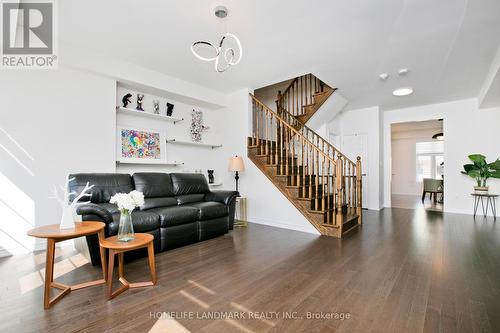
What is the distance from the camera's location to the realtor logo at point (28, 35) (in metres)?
2.65

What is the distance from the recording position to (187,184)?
13.9 feet

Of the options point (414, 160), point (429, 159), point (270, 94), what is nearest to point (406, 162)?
point (414, 160)

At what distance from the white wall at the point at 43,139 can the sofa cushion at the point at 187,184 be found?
1.05 m

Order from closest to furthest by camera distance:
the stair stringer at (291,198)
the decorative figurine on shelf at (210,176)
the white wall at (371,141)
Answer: the stair stringer at (291,198)
the decorative figurine on shelf at (210,176)
the white wall at (371,141)

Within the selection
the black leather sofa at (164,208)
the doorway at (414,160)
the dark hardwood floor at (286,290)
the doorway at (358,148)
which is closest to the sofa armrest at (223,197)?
the black leather sofa at (164,208)

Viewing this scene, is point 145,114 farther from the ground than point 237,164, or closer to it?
farther from the ground

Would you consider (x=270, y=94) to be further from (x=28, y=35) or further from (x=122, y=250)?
(x=122, y=250)

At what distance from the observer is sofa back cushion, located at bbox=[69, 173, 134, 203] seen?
10.2 ft

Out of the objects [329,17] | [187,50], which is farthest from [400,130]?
[187,50]

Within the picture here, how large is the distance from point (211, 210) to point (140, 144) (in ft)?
6.25

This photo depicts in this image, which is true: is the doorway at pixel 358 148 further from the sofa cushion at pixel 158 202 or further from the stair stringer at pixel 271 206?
the sofa cushion at pixel 158 202

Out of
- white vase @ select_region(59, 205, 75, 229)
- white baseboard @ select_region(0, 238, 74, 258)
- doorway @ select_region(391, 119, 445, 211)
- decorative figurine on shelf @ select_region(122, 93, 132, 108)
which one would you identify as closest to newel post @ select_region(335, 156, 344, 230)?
white vase @ select_region(59, 205, 75, 229)

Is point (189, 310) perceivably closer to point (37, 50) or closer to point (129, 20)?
point (129, 20)

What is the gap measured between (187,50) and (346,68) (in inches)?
105
